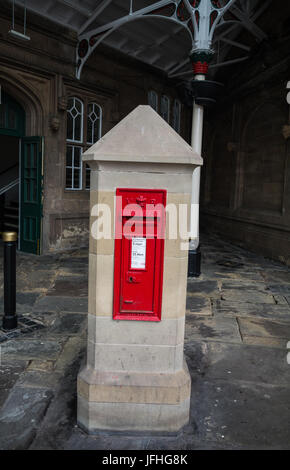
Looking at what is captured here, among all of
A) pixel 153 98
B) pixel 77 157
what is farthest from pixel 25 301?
pixel 153 98

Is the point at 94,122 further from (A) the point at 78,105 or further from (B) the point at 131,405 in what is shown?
(B) the point at 131,405

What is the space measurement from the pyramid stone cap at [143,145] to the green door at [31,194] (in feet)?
20.8

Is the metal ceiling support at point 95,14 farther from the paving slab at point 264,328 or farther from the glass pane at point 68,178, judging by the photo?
the paving slab at point 264,328

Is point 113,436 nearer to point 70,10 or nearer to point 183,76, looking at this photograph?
point 70,10

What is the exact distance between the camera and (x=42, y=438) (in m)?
2.55

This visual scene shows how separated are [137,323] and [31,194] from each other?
6848 mm

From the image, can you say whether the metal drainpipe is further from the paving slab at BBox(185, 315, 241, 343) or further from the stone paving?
the paving slab at BBox(185, 315, 241, 343)

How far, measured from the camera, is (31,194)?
8.84 meters

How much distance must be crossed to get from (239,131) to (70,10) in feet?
17.5

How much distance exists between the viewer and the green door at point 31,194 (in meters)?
8.58

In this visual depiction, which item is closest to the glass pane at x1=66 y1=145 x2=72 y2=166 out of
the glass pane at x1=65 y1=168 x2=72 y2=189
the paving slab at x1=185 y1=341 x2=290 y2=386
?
the glass pane at x1=65 y1=168 x2=72 y2=189

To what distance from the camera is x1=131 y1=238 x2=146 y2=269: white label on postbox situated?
261cm

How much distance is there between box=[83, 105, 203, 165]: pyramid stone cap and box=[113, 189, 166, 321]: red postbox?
229 mm

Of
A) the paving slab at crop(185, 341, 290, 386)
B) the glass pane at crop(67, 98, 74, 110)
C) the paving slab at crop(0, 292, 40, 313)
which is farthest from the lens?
the glass pane at crop(67, 98, 74, 110)
